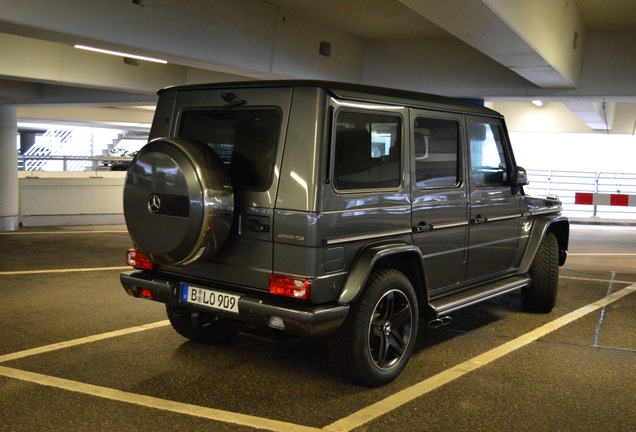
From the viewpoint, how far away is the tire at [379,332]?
461 cm

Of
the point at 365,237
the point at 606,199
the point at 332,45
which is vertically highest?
the point at 332,45

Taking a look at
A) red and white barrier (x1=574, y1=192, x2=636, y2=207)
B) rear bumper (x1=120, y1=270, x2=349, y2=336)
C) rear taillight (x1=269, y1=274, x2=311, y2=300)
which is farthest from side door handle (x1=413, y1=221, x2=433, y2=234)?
red and white barrier (x1=574, y1=192, x2=636, y2=207)

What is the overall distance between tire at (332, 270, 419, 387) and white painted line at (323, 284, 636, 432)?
8.8 inches

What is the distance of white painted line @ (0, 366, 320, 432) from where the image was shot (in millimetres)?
4094

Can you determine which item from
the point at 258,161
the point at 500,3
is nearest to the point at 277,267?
the point at 258,161

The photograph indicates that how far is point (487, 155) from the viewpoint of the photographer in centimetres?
621

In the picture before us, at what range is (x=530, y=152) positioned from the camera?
29.8 metres

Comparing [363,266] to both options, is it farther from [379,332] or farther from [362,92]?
[362,92]

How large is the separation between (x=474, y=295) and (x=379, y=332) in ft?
4.01

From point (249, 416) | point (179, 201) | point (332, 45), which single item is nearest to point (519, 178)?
point (179, 201)

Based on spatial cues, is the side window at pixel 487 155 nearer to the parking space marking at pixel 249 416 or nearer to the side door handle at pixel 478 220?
the side door handle at pixel 478 220

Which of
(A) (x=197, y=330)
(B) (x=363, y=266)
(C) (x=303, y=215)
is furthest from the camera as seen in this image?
(A) (x=197, y=330)

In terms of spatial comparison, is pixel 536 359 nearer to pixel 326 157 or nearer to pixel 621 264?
pixel 326 157

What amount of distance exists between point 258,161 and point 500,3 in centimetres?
299
